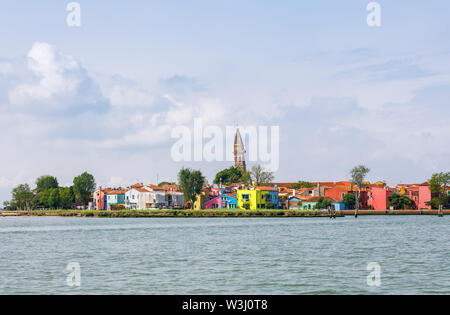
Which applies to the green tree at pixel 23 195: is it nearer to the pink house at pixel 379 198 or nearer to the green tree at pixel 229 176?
the green tree at pixel 229 176

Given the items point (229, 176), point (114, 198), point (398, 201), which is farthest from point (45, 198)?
point (398, 201)

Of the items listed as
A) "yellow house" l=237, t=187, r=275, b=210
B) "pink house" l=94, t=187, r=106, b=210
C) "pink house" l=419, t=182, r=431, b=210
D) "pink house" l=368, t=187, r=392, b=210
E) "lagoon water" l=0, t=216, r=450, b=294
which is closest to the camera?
"lagoon water" l=0, t=216, r=450, b=294

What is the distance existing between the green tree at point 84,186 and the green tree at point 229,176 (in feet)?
133

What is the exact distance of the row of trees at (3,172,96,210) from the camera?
152000 millimetres

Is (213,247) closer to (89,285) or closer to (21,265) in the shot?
(21,265)

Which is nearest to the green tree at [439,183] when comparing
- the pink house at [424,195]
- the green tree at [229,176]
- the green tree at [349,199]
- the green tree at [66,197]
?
the pink house at [424,195]

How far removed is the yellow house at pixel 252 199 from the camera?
386ft

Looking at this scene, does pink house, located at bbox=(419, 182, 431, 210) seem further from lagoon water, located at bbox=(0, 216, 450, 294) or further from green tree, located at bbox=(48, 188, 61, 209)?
green tree, located at bbox=(48, 188, 61, 209)

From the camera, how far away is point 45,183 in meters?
171

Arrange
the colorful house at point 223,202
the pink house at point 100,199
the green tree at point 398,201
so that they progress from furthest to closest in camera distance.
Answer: the pink house at point 100,199, the green tree at point 398,201, the colorful house at point 223,202

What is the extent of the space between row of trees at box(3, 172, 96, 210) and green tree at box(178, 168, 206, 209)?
42.0 meters

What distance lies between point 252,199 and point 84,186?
54.8 metres

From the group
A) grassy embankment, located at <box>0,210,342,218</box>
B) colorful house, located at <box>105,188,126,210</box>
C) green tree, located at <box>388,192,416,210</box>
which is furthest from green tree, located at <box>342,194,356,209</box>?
colorful house, located at <box>105,188,126,210</box>

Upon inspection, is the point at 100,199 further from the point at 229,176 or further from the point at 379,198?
the point at 379,198
